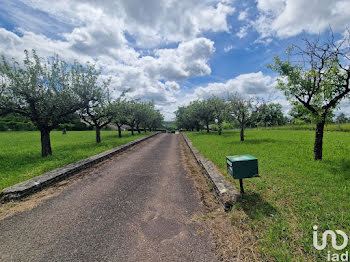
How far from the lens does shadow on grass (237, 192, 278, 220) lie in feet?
10.7

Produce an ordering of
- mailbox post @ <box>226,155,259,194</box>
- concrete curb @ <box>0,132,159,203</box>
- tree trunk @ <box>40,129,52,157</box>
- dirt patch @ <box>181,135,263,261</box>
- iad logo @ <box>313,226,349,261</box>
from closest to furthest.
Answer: iad logo @ <box>313,226,349,261</box>, dirt patch @ <box>181,135,263,261</box>, mailbox post @ <box>226,155,259,194</box>, concrete curb @ <box>0,132,159,203</box>, tree trunk @ <box>40,129,52,157</box>

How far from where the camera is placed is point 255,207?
3.53 metres

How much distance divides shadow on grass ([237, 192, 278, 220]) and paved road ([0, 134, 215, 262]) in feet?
3.60

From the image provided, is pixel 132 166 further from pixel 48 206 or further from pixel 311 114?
pixel 311 114

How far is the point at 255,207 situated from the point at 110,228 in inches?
128

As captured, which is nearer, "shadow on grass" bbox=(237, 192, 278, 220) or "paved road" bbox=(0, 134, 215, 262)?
"paved road" bbox=(0, 134, 215, 262)

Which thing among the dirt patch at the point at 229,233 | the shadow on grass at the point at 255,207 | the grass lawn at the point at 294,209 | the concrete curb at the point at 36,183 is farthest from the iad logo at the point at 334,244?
the concrete curb at the point at 36,183

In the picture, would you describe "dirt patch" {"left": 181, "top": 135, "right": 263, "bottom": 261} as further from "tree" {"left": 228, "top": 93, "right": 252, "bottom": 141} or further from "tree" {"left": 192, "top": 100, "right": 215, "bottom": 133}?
"tree" {"left": 192, "top": 100, "right": 215, "bottom": 133}

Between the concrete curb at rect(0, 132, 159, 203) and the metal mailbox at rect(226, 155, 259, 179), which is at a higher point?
the metal mailbox at rect(226, 155, 259, 179)

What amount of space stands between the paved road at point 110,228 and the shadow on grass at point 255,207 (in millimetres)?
1096

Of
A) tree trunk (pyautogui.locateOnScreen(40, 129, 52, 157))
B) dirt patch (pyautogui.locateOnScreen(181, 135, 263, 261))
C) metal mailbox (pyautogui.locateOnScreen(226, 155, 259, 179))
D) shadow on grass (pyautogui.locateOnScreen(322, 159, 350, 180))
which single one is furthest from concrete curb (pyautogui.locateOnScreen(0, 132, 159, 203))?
shadow on grass (pyautogui.locateOnScreen(322, 159, 350, 180))

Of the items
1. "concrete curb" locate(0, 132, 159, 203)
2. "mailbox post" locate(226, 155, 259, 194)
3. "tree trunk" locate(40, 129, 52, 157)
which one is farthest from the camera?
"tree trunk" locate(40, 129, 52, 157)

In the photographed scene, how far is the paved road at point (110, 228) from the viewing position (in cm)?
246

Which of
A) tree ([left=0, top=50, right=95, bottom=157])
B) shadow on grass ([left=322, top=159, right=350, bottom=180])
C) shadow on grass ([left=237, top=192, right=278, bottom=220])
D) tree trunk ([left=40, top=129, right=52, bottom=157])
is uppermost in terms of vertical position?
tree ([left=0, top=50, right=95, bottom=157])
